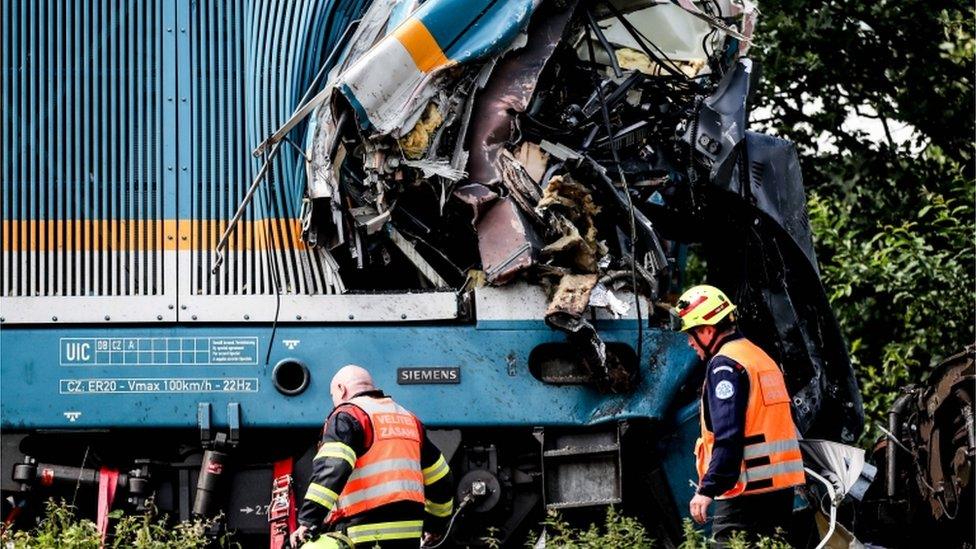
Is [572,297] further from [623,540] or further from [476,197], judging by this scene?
[623,540]

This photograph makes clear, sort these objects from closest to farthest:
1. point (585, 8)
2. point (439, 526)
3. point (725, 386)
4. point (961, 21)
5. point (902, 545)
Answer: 1. point (725, 386)
2. point (439, 526)
3. point (585, 8)
4. point (902, 545)
5. point (961, 21)

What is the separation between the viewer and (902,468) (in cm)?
994

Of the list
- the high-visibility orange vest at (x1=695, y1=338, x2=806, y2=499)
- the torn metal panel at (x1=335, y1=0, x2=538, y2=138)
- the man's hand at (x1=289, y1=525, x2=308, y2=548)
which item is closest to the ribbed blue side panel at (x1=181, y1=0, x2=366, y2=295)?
the torn metal panel at (x1=335, y1=0, x2=538, y2=138)

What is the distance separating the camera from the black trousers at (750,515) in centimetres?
793

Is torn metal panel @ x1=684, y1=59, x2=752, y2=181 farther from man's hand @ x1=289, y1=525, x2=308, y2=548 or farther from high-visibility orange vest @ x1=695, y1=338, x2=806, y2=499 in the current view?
man's hand @ x1=289, y1=525, x2=308, y2=548

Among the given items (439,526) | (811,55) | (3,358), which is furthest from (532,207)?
(811,55)

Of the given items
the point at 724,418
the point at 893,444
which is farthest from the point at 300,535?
the point at 893,444

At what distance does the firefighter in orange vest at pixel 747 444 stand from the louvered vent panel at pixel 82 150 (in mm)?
2615

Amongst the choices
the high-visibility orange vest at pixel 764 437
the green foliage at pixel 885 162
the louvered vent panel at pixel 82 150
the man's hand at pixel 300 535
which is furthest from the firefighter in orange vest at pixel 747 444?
the green foliage at pixel 885 162

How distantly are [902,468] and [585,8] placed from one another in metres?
3.08

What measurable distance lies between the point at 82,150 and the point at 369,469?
2237 mm

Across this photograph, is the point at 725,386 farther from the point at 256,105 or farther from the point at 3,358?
→ the point at 3,358

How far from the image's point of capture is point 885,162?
13125mm

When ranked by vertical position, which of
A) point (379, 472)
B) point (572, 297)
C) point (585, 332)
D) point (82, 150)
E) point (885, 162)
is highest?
point (885, 162)
